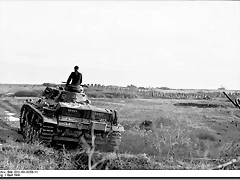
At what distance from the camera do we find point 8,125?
13922 millimetres

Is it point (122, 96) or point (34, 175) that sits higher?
point (122, 96)

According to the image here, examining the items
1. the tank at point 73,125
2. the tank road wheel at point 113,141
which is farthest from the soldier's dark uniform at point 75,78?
the tank road wheel at point 113,141

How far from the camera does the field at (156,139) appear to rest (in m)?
7.42

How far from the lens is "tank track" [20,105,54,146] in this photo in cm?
990

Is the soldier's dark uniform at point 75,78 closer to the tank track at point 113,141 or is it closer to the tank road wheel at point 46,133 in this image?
the tank road wheel at point 46,133

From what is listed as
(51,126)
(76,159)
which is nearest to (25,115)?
(51,126)

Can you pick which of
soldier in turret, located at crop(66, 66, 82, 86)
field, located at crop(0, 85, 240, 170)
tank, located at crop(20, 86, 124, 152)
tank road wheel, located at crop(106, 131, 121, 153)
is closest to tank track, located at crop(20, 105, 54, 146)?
tank, located at crop(20, 86, 124, 152)

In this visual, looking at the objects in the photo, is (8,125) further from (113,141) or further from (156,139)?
(156,139)

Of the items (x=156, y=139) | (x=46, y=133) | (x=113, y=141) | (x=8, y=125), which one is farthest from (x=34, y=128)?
(x=156, y=139)

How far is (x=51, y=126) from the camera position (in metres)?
9.95

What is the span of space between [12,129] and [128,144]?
4343mm

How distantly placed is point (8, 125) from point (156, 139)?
5806 mm

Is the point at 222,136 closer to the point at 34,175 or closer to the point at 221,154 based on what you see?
the point at 221,154

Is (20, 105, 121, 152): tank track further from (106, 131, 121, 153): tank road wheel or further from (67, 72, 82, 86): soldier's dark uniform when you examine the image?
(67, 72, 82, 86): soldier's dark uniform
